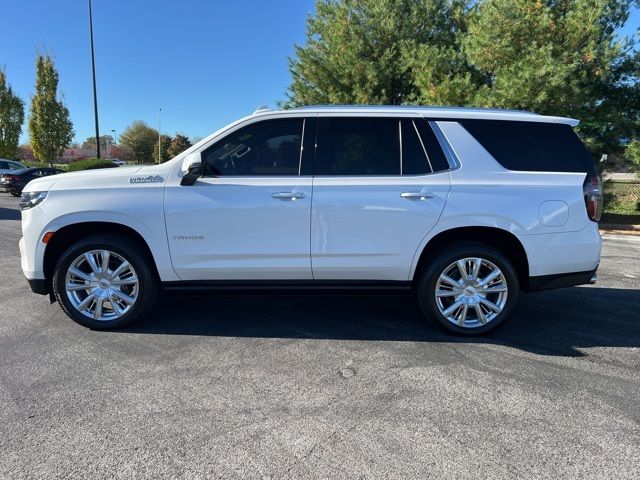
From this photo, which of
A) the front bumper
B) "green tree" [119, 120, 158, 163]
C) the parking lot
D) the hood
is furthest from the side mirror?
"green tree" [119, 120, 158, 163]

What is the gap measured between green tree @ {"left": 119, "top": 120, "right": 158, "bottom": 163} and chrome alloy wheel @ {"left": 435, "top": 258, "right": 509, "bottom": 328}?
243 feet

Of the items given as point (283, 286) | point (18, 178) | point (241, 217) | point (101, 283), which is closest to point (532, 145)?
point (283, 286)

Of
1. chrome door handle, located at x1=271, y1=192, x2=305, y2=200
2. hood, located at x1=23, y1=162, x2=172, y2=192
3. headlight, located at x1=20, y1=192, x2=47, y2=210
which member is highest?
hood, located at x1=23, y1=162, x2=172, y2=192

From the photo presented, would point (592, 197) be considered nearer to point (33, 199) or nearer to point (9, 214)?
point (33, 199)

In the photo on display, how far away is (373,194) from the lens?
13.5 feet

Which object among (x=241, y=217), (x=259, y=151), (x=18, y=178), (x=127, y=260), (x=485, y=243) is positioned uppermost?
(x=259, y=151)

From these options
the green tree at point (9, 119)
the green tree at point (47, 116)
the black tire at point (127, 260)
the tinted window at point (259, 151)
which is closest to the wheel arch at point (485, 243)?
the tinted window at point (259, 151)

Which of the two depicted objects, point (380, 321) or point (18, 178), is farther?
point (18, 178)

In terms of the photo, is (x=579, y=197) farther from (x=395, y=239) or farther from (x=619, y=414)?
(x=619, y=414)

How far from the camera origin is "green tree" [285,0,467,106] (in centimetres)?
1403

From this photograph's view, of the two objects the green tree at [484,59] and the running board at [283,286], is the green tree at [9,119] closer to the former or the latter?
the green tree at [484,59]

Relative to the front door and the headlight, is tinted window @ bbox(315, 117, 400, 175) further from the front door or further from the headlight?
the headlight

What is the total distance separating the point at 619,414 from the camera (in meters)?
3.02

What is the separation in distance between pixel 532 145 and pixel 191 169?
303cm
